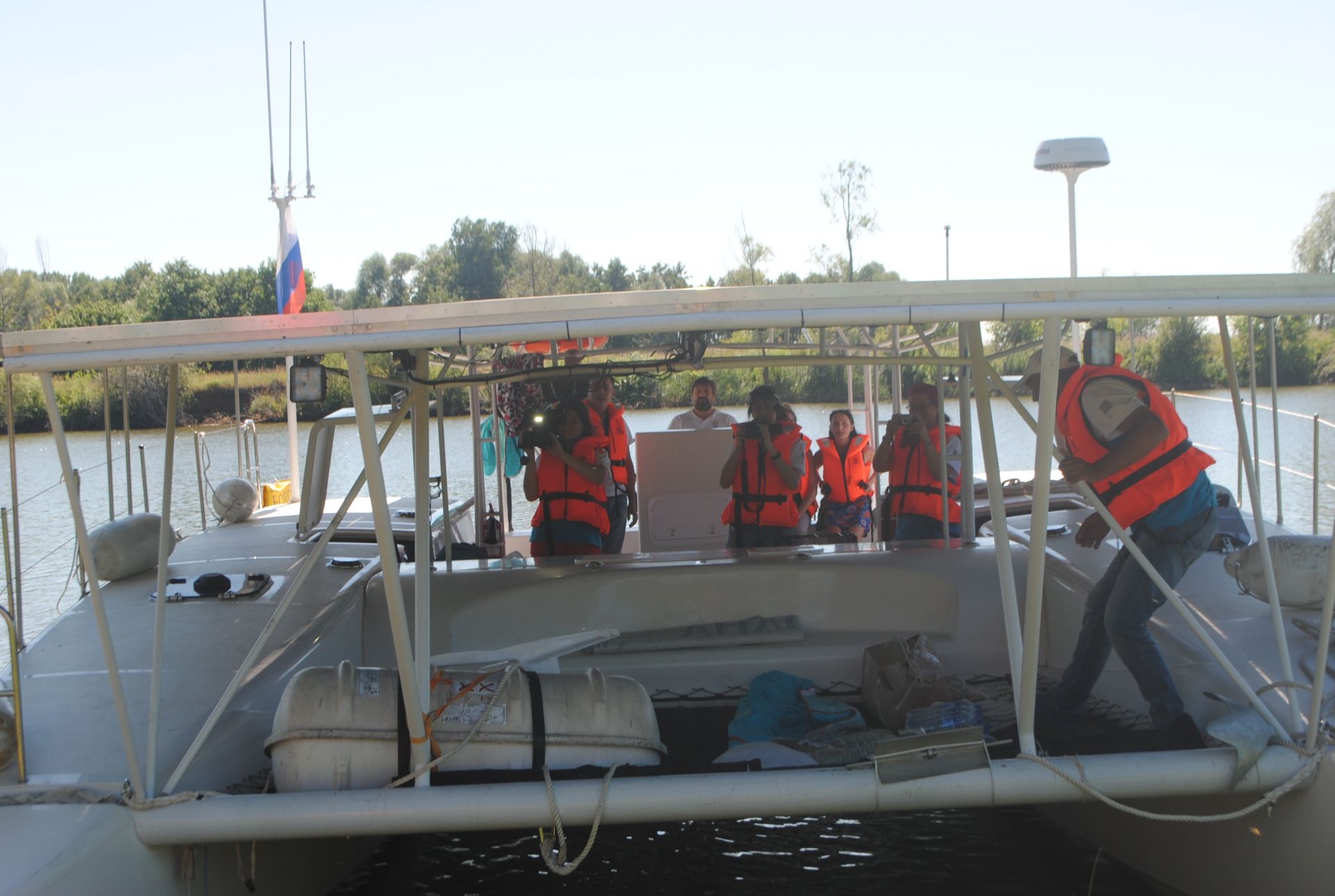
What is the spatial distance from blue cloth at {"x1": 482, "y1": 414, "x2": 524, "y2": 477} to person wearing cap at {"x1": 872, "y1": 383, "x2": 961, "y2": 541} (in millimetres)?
2255

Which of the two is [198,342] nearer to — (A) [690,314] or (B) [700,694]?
(A) [690,314]

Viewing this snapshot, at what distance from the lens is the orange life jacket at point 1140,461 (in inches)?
135

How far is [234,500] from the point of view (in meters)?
6.88

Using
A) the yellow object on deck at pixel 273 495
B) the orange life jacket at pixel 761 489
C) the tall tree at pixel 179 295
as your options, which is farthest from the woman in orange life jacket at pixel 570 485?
the tall tree at pixel 179 295

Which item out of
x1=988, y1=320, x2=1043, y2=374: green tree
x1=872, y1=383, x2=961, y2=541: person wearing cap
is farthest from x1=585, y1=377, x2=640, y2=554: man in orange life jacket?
x1=988, y1=320, x2=1043, y2=374: green tree

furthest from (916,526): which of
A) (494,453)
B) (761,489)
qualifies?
(494,453)

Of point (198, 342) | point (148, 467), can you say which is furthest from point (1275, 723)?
point (148, 467)

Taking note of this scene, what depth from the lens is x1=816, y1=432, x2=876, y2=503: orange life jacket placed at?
7254 millimetres

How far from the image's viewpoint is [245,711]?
352 cm

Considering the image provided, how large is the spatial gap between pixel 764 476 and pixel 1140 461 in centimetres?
288

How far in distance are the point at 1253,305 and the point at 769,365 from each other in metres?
1.96

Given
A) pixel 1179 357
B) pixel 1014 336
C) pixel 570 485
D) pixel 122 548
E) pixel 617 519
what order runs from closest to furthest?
pixel 122 548, pixel 570 485, pixel 617 519, pixel 1014 336, pixel 1179 357

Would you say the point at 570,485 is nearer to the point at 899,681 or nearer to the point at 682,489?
the point at 682,489

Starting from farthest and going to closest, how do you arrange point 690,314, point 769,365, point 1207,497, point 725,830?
1. point 725,830
2. point 769,365
3. point 1207,497
4. point 690,314
